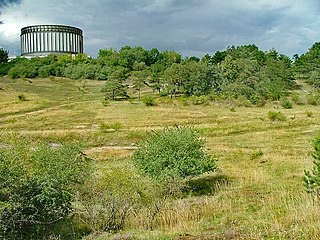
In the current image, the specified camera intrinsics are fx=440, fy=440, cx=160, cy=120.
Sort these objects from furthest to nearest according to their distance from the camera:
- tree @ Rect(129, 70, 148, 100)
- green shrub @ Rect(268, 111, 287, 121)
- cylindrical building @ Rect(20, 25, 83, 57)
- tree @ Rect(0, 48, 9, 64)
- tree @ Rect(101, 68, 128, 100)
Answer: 1. cylindrical building @ Rect(20, 25, 83, 57)
2. tree @ Rect(0, 48, 9, 64)
3. tree @ Rect(129, 70, 148, 100)
4. tree @ Rect(101, 68, 128, 100)
5. green shrub @ Rect(268, 111, 287, 121)

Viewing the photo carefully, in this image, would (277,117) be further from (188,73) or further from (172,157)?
(172,157)

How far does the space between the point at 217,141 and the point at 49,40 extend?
118 m

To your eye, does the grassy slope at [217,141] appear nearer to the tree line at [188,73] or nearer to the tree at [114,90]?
the tree at [114,90]

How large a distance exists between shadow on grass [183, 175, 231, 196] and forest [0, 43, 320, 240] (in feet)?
0.29

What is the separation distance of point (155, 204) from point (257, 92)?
238 feet

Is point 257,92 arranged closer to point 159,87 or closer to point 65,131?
point 159,87

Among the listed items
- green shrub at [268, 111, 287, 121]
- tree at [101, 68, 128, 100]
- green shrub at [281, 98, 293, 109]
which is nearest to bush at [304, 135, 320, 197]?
green shrub at [268, 111, 287, 121]

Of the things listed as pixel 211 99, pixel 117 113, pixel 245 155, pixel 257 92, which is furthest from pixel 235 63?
pixel 245 155

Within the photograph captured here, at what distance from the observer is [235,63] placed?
3652 inches

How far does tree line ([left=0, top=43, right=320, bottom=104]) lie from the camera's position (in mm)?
85812

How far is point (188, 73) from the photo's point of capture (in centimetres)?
8806

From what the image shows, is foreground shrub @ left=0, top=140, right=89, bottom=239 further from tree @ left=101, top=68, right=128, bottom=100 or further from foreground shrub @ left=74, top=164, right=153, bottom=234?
tree @ left=101, top=68, right=128, bottom=100

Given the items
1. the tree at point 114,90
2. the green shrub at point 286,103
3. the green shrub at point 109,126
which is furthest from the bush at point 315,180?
the tree at point 114,90

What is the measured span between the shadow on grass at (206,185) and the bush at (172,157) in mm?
763
